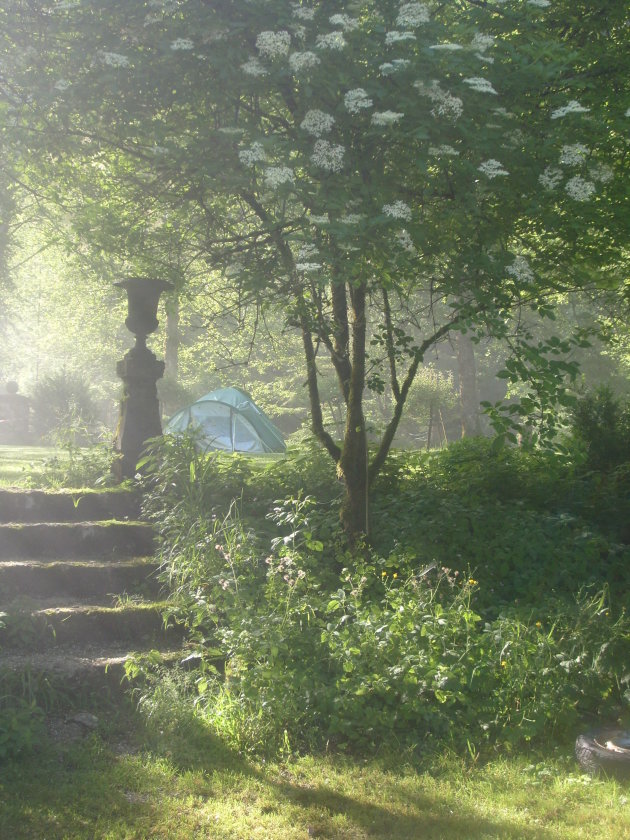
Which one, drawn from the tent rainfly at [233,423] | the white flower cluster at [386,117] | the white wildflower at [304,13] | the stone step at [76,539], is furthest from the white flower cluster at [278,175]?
the tent rainfly at [233,423]

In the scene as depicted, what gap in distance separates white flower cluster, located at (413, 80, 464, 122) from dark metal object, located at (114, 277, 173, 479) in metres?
4.48

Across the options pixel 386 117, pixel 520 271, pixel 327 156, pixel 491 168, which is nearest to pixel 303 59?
pixel 327 156

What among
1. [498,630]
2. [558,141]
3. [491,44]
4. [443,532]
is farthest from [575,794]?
[491,44]

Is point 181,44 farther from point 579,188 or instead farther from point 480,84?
point 579,188

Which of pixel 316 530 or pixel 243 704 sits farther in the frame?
pixel 316 530

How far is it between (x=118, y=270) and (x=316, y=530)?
4.13 meters

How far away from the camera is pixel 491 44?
508 cm

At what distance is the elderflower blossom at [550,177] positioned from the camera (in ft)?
16.9

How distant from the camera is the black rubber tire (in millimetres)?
3943

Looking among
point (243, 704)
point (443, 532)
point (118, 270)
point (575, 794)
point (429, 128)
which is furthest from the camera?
point (118, 270)

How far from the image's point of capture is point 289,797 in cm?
387

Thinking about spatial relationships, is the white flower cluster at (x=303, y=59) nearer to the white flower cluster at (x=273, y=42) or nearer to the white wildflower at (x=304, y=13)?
the white flower cluster at (x=273, y=42)

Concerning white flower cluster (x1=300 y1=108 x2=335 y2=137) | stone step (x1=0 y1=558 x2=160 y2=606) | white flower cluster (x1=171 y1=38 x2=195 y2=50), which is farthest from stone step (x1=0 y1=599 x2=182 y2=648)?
white flower cluster (x1=171 y1=38 x2=195 y2=50)

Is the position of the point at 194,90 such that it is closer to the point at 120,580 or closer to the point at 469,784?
the point at 120,580
